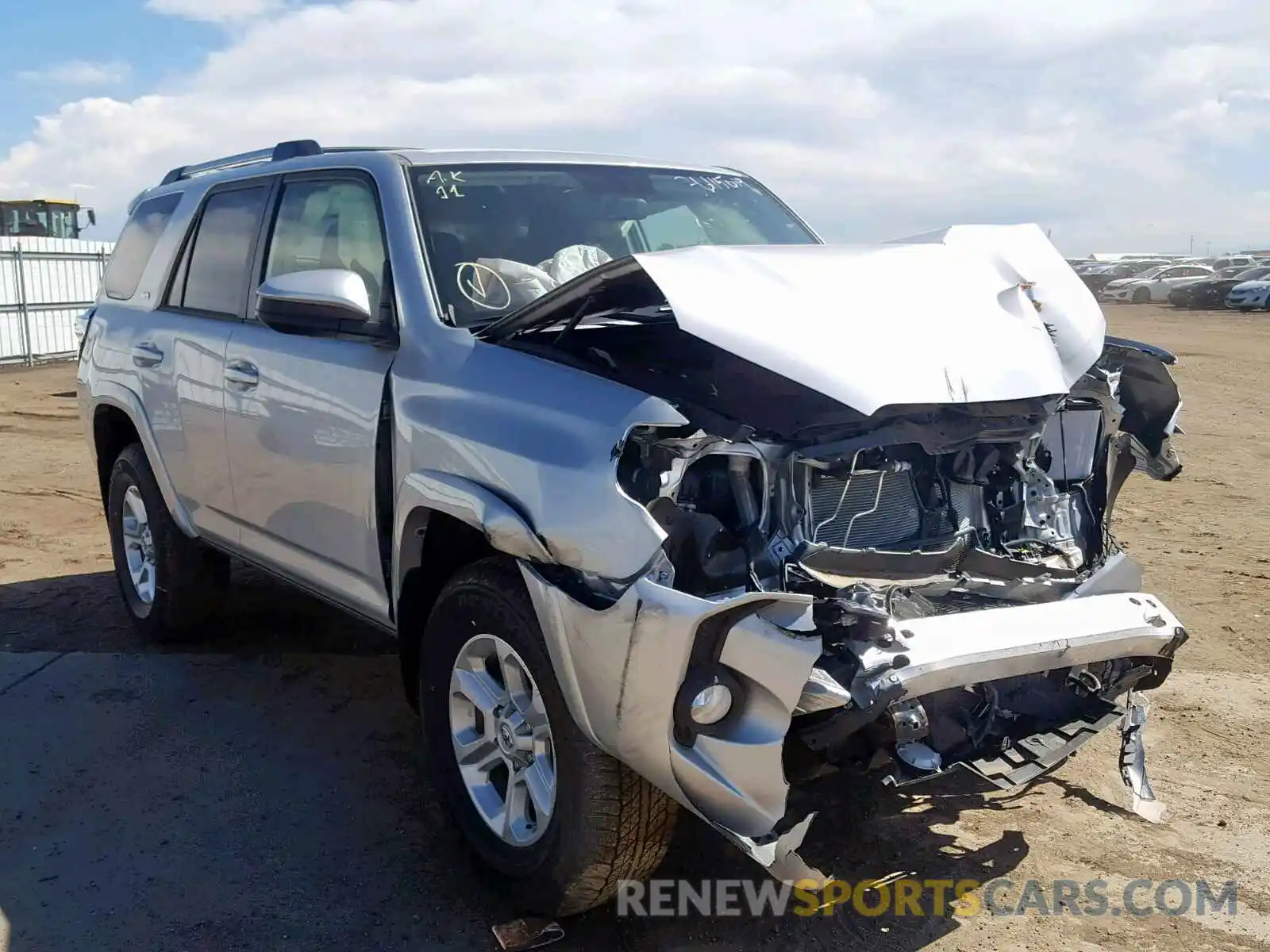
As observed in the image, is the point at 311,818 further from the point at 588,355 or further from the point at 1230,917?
the point at 1230,917

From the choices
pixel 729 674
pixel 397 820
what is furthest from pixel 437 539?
pixel 729 674

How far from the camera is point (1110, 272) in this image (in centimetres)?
5291

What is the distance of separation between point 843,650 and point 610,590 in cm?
55

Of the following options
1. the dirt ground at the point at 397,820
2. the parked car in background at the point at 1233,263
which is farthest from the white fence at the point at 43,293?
the parked car in background at the point at 1233,263

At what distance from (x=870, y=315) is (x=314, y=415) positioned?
1838mm

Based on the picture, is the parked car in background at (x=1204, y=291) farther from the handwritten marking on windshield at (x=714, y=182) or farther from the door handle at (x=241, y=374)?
the door handle at (x=241, y=374)

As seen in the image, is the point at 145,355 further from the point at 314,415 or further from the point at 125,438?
the point at 314,415

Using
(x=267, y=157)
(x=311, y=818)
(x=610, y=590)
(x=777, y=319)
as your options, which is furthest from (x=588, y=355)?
(x=267, y=157)

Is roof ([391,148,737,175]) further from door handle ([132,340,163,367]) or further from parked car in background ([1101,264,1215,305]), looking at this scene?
parked car in background ([1101,264,1215,305])

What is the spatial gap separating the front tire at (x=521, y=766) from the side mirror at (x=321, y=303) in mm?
878

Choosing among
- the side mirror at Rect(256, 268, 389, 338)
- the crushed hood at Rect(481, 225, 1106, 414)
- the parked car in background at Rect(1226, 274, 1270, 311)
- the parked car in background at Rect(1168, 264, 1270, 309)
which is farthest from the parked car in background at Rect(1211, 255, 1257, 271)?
the side mirror at Rect(256, 268, 389, 338)

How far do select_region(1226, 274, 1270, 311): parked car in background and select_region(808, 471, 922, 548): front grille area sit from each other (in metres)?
34.3

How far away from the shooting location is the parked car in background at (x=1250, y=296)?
32.8m

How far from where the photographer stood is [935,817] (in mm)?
3713
